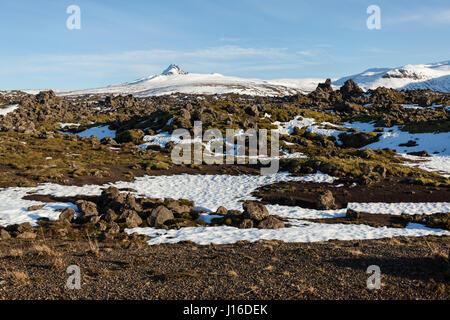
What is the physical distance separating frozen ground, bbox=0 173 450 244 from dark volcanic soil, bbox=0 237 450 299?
293 cm

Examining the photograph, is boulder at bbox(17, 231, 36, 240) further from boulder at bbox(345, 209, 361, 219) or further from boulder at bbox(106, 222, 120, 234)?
boulder at bbox(345, 209, 361, 219)

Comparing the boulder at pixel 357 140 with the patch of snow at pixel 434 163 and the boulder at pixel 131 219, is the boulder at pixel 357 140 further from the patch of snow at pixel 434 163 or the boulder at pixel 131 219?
the boulder at pixel 131 219

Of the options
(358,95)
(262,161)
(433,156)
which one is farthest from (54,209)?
(358,95)

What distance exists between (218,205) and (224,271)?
16.7 meters

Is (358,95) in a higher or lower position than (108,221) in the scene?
higher

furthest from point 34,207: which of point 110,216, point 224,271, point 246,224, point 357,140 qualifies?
point 357,140

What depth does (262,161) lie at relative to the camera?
48.8 metres

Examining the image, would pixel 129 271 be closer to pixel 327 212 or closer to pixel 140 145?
pixel 327 212

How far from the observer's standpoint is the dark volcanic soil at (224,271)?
1083cm

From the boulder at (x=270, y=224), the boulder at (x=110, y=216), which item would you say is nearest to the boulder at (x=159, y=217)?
the boulder at (x=110, y=216)

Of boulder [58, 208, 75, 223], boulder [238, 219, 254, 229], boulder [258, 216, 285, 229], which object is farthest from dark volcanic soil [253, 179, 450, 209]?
boulder [58, 208, 75, 223]

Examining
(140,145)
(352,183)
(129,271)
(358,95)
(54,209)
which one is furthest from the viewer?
(358,95)

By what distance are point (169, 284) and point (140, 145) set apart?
168 feet

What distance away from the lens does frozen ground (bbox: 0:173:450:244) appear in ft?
70.8
